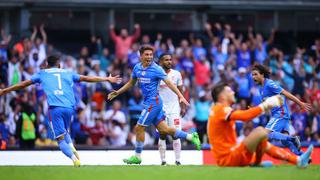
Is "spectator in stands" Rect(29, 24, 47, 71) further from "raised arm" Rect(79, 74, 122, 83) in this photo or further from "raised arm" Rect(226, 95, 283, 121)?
"raised arm" Rect(226, 95, 283, 121)

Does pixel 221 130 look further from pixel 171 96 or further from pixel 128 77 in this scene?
pixel 128 77

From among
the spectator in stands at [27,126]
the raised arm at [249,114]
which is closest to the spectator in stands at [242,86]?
the spectator in stands at [27,126]

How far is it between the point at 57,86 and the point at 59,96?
0.21 metres

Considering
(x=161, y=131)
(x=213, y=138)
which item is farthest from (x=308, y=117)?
(x=213, y=138)

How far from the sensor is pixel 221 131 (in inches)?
555

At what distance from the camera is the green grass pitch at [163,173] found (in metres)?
A: 13.2

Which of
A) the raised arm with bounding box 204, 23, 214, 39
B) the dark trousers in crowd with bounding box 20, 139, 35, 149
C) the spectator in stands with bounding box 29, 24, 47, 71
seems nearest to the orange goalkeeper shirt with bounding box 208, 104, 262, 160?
the dark trousers in crowd with bounding box 20, 139, 35, 149

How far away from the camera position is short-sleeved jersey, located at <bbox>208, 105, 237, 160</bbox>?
14.0m

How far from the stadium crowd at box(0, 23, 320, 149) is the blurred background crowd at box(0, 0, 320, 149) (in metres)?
0.03

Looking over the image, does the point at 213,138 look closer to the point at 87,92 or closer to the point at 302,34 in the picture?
the point at 87,92

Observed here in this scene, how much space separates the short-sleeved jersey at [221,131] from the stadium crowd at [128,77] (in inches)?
397

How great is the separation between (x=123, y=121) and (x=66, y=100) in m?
9.45

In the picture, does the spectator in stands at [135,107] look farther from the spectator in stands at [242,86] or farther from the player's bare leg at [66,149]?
the player's bare leg at [66,149]

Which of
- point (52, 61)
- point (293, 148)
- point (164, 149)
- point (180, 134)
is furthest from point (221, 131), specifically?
point (164, 149)
